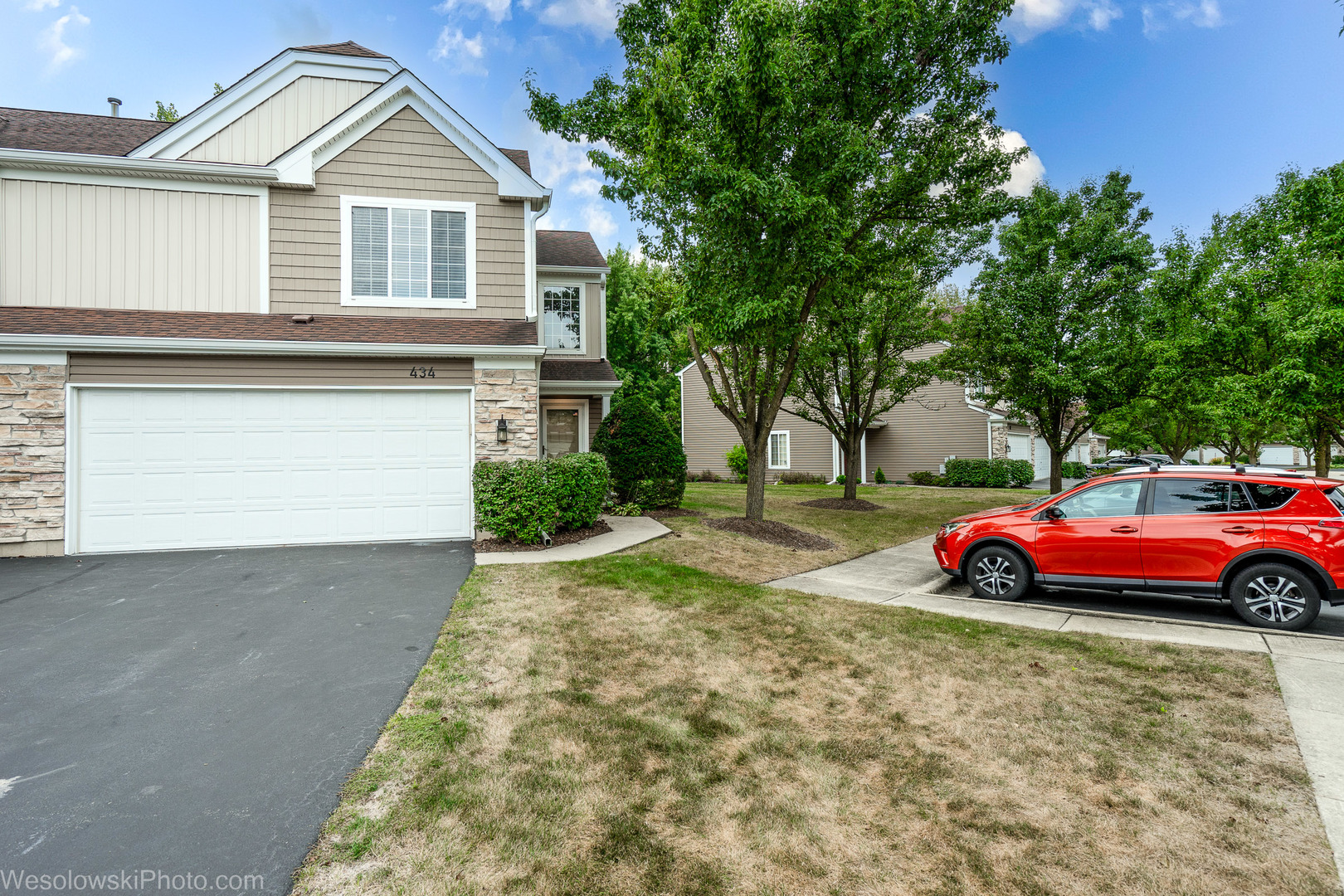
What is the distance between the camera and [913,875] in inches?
99.4

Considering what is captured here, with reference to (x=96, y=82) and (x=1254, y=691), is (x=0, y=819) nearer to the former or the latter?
(x=1254, y=691)

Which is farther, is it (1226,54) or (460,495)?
(1226,54)

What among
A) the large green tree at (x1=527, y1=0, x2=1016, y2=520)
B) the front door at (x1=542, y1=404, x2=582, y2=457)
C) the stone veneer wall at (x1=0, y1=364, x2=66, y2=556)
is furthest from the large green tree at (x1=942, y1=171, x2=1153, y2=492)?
the stone veneer wall at (x1=0, y1=364, x2=66, y2=556)

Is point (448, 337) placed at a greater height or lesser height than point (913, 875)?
greater

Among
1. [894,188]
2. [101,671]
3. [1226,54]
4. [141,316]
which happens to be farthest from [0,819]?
[1226,54]

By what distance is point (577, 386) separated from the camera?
14.4 metres

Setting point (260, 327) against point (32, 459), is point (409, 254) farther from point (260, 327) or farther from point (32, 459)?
point (32, 459)

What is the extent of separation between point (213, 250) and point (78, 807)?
31.9 ft

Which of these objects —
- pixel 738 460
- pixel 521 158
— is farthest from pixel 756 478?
pixel 738 460

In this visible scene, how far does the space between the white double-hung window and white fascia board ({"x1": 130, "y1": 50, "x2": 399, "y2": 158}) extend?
3393 mm

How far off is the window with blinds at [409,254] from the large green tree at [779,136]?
309 centimetres

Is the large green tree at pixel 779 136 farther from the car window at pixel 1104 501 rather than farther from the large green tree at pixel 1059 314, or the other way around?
the large green tree at pixel 1059 314

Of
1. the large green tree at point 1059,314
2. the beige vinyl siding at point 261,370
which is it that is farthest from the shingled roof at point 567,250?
the large green tree at point 1059,314

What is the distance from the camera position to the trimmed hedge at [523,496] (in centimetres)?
913
